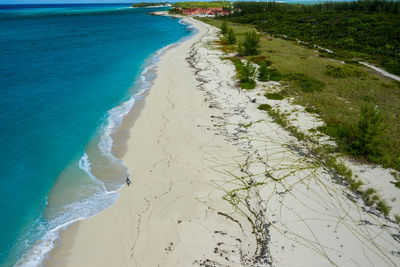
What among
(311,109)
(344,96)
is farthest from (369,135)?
(344,96)

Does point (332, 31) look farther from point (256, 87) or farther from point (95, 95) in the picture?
point (95, 95)

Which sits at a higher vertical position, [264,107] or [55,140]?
[264,107]

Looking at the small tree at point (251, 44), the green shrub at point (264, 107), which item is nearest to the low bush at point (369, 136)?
the green shrub at point (264, 107)

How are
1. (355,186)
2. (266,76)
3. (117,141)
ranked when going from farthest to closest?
(266,76), (117,141), (355,186)

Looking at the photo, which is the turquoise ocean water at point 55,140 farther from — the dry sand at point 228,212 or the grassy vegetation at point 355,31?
the grassy vegetation at point 355,31

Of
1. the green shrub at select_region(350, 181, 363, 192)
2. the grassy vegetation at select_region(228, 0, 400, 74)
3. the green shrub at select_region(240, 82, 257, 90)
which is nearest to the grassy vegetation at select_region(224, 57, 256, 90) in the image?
the green shrub at select_region(240, 82, 257, 90)

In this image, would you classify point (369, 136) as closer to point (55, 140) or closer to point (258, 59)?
point (55, 140)
